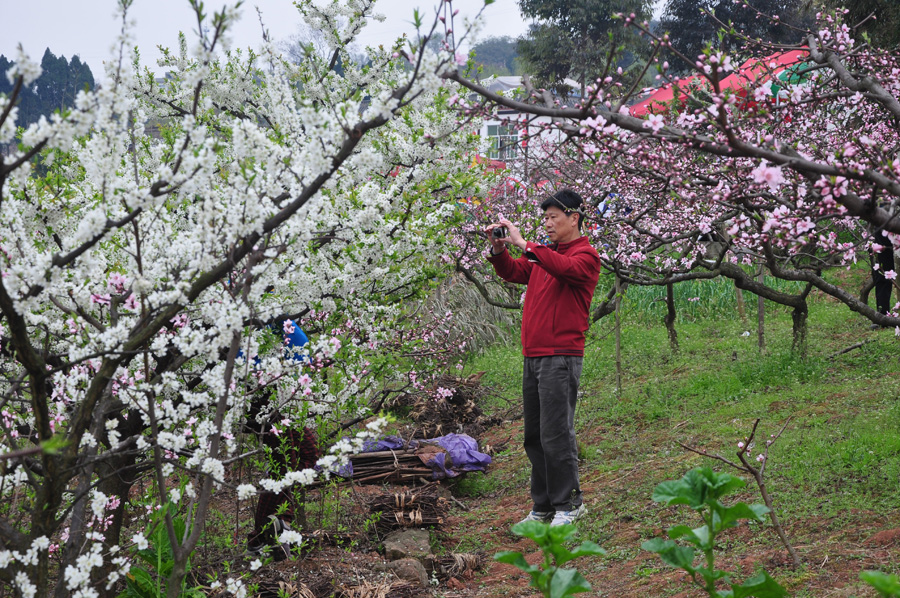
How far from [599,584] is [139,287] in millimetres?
2886

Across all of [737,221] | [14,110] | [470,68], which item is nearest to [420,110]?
[470,68]

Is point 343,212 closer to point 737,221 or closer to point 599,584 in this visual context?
point 737,221

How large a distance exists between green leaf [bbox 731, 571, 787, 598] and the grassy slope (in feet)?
5.08

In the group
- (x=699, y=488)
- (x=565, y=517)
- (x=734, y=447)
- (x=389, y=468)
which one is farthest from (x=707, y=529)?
(x=389, y=468)

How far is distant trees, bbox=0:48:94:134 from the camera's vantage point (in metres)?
2.65

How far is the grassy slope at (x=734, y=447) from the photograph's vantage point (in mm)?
3863

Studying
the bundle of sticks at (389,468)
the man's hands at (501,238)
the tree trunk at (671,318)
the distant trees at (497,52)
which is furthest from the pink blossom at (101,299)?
the distant trees at (497,52)

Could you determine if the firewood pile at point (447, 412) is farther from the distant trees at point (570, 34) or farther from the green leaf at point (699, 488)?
the distant trees at point (570, 34)

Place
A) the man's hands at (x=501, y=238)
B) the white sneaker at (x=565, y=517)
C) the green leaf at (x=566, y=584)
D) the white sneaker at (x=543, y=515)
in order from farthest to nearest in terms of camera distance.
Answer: the white sneaker at (x=543, y=515), the white sneaker at (x=565, y=517), the man's hands at (x=501, y=238), the green leaf at (x=566, y=584)

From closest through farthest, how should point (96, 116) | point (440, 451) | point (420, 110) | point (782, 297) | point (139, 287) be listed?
point (96, 116) < point (139, 287) < point (420, 110) < point (440, 451) < point (782, 297)

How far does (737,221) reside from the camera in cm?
364

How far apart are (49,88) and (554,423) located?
33.7 ft

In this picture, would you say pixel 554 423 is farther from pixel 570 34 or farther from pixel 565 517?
pixel 570 34

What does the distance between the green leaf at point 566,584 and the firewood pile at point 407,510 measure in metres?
3.28
